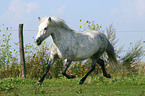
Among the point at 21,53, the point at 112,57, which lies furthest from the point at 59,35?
the point at 21,53

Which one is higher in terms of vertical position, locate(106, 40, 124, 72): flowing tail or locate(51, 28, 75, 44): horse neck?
locate(51, 28, 75, 44): horse neck

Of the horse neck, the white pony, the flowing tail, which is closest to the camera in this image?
the white pony

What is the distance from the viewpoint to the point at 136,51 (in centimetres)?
1126

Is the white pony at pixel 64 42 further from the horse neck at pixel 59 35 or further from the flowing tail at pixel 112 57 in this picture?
the flowing tail at pixel 112 57

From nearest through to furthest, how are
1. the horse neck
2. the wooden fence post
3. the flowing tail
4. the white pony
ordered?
the white pony < the horse neck < the flowing tail < the wooden fence post

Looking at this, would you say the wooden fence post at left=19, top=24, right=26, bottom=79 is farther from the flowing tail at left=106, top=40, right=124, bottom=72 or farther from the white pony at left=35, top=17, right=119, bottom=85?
the flowing tail at left=106, top=40, right=124, bottom=72

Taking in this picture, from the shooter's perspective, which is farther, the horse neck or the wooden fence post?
the wooden fence post

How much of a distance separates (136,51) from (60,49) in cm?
571

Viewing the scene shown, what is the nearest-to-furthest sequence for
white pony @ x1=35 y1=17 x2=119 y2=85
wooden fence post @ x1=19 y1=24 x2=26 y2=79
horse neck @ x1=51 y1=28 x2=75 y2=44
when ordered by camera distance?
white pony @ x1=35 y1=17 x2=119 y2=85
horse neck @ x1=51 y1=28 x2=75 y2=44
wooden fence post @ x1=19 y1=24 x2=26 y2=79

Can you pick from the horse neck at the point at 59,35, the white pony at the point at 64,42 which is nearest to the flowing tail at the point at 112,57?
the white pony at the point at 64,42

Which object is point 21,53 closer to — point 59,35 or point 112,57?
point 59,35

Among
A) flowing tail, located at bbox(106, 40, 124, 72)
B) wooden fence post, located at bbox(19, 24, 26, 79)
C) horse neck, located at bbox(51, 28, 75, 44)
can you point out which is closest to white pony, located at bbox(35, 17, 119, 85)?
horse neck, located at bbox(51, 28, 75, 44)

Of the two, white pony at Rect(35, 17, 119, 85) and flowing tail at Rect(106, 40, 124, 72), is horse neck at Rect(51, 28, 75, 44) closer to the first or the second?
white pony at Rect(35, 17, 119, 85)

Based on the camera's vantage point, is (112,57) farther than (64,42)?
Yes
